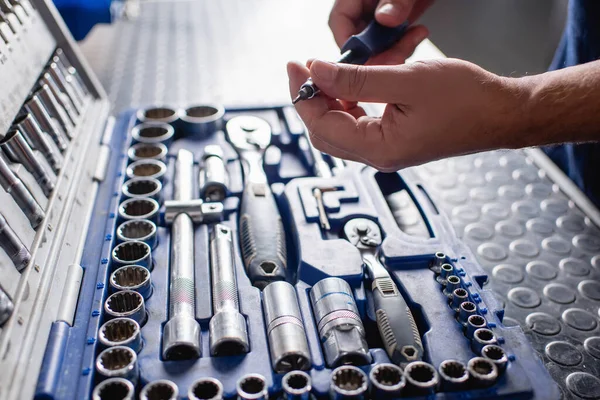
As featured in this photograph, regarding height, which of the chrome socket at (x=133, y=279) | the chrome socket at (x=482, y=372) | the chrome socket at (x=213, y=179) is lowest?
the chrome socket at (x=482, y=372)

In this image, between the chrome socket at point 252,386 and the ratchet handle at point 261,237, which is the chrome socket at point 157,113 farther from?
the chrome socket at point 252,386

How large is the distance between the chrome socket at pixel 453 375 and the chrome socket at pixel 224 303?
192 mm

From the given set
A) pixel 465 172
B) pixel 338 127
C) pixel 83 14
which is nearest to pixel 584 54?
pixel 465 172

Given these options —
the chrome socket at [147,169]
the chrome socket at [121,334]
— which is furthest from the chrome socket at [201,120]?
the chrome socket at [121,334]

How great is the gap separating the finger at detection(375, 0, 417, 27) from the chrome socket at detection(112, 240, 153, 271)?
0.44m

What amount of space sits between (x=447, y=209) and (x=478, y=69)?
1.15 feet

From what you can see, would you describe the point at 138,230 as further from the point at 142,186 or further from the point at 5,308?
the point at 5,308

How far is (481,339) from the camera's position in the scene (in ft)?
1.89

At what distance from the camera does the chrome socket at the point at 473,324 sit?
59cm

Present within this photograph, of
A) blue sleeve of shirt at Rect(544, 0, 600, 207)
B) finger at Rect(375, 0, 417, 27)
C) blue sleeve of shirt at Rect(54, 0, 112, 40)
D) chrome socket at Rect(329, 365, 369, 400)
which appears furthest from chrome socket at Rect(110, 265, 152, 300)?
blue sleeve of shirt at Rect(54, 0, 112, 40)

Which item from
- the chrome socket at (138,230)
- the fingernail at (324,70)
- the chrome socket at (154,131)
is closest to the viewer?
the fingernail at (324,70)

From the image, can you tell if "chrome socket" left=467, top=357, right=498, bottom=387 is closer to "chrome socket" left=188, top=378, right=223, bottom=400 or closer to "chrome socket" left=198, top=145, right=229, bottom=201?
"chrome socket" left=188, top=378, right=223, bottom=400

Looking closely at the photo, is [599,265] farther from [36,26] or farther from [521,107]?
[36,26]

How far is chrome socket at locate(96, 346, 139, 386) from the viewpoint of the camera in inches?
20.8
